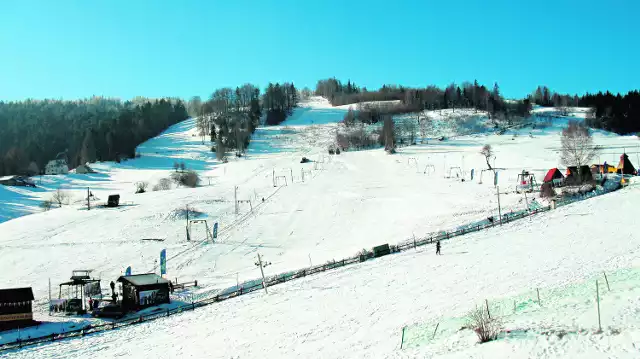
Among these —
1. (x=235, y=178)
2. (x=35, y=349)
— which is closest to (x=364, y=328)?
(x=35, y=349)

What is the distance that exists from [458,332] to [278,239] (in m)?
32.9

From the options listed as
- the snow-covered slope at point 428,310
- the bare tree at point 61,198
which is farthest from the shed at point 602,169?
the bare tree at point 61,198

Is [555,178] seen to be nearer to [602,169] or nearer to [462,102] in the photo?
[602,169]

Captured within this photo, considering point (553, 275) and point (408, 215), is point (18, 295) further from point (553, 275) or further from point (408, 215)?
point (408, 215)

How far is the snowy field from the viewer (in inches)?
858

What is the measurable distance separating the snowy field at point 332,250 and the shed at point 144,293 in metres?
2.75

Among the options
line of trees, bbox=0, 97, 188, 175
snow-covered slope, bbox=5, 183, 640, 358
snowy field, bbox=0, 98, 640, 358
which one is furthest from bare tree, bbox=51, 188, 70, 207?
snow-covered slope, bbox=5, 183, 640, 358

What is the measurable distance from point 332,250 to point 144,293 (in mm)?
16129

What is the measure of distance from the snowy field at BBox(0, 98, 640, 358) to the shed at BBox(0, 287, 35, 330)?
2.24 meters

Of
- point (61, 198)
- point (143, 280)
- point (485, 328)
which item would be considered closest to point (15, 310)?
point (143, 280)

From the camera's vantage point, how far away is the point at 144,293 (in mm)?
32156

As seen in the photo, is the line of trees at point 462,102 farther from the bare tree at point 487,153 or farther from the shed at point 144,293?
the shed at point 144,293

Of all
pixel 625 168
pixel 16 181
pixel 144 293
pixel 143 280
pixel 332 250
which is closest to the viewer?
pixel 144 293

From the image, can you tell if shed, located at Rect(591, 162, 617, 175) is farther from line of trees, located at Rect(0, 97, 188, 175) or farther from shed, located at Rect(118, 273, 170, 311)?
line of trees, located at Rect(0, 97, 188, 175)
